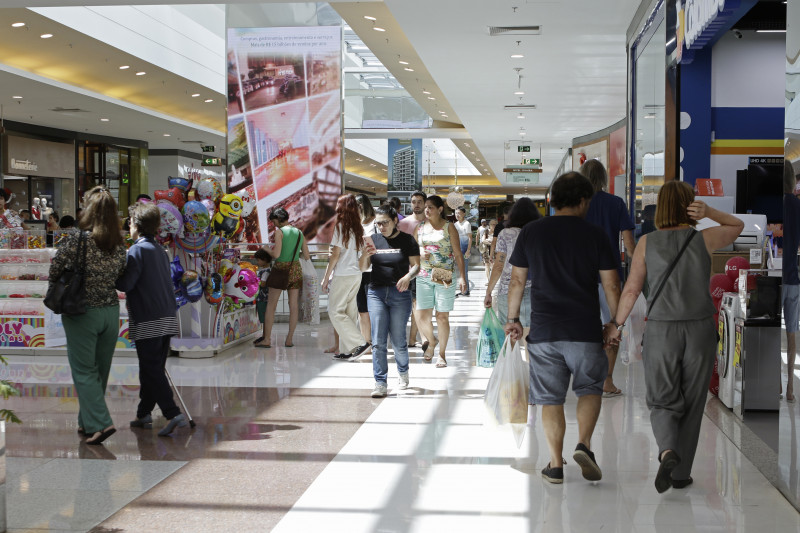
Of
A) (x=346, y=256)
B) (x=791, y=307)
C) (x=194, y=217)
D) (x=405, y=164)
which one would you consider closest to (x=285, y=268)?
(x=194, y=217)

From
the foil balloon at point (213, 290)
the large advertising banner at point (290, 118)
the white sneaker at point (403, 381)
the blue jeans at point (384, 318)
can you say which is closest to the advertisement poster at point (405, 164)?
the large advertising banner at point (290, 118)

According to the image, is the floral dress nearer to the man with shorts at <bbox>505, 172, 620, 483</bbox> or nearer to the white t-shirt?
the white t-shirt

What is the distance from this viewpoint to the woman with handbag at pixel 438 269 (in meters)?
7.66

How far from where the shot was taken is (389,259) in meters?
6.26

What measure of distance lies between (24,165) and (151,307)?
15268mm

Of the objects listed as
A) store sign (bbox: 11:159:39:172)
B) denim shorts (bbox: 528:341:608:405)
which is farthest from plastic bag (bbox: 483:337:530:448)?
store sign (bbox: 11:159:39:172)

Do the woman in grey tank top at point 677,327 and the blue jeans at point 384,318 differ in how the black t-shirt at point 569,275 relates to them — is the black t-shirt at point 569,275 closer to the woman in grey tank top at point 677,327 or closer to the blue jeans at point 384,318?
the woman in grey tank top at point 677,327

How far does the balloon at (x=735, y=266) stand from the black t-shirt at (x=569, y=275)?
2393mm

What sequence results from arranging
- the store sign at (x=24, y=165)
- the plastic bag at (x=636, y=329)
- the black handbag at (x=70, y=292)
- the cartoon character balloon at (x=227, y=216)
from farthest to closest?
the store sign at (x=24, y=165), the cartoon character balloon at (x=227, y=216), the plastic bag at (x=636, y=329), the black handbag at (x=70, y=292)

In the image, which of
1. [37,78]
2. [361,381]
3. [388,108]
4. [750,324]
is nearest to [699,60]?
[750,324]

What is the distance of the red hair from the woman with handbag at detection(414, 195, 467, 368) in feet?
2.10

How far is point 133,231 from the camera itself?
18.2 ft

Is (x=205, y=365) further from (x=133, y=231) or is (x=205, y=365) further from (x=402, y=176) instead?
(x=402, y=176)

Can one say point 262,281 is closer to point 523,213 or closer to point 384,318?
point 384,318
